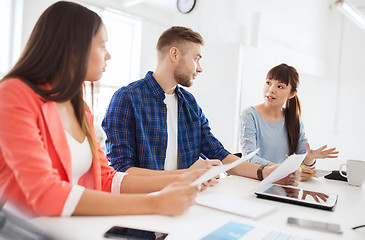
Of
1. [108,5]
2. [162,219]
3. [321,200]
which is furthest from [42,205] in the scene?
[108,5]

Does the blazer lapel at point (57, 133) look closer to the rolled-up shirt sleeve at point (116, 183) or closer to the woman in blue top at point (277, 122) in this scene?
the rolled-up shirt sleeve at point (116, 183)

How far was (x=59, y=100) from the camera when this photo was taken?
3.23 ft

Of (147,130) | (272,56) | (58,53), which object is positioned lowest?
(147,130)

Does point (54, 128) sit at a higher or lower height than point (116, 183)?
higher

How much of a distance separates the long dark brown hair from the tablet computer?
755mm

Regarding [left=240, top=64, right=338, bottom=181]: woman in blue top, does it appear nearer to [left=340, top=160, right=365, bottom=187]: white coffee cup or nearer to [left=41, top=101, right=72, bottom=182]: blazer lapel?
[left=340, top=160, right=365, bottom=187]: white coffee cup

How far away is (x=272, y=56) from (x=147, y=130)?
3.00m

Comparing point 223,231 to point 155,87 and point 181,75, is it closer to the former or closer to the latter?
point 155,87

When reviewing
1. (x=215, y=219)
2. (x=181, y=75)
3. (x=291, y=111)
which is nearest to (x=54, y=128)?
(x=215, y=219)

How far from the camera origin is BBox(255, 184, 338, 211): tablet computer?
108cm

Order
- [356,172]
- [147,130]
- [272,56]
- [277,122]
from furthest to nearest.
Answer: [272,56]
[277,122]
[147,130]
[356,172]

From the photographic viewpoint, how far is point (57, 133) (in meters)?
0.96

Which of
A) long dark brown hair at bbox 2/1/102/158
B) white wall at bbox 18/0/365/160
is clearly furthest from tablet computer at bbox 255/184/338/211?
white wall at bbox 18/0/365/160

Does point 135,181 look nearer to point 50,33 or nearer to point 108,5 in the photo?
point 50,33
